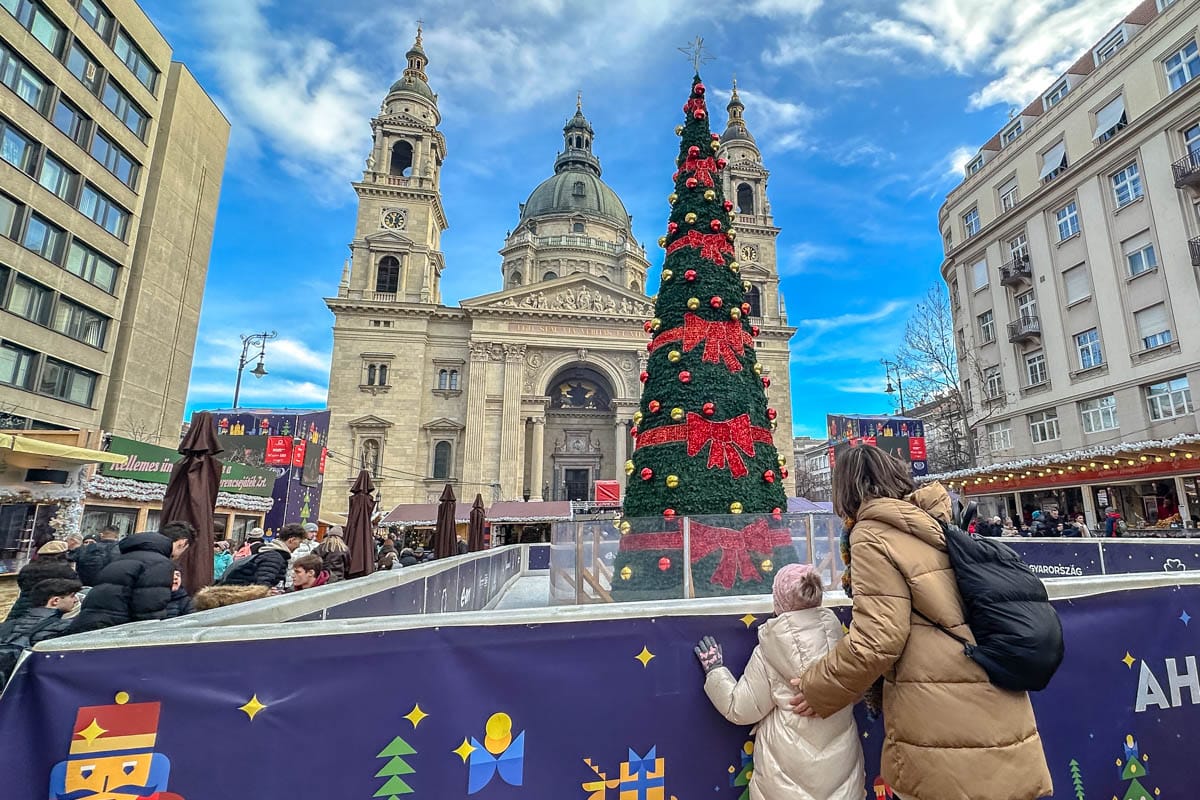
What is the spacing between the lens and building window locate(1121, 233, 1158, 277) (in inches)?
807

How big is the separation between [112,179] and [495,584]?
27452mm

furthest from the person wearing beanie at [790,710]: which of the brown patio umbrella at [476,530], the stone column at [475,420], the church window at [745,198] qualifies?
the church window at [745,198]

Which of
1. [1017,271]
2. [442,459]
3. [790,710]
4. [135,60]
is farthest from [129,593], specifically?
[135,60]

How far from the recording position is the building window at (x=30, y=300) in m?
21.0

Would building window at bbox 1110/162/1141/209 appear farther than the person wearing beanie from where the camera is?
Yes

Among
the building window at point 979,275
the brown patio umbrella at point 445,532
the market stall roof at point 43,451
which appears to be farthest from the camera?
the building window at point 979,275

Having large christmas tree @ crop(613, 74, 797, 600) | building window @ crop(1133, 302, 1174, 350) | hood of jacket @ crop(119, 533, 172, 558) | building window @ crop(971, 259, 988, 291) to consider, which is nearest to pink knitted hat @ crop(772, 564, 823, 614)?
hood of jacket @ crop(119, 533, 172, 558)

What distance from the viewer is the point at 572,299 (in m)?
39.5

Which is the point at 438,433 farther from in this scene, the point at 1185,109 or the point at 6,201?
the point at 1185,109

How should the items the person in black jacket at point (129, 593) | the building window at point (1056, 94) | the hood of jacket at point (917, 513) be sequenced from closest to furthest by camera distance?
the hood of jacket at point (917, 513) < the person in black jacket at point (129, 593) < the building window at point (1056, 94)

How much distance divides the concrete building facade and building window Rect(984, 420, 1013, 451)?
0.27ft

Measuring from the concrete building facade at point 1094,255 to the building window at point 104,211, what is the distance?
134 feet

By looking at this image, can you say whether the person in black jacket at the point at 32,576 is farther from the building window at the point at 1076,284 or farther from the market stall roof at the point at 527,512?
the building window at the point at 1076,284

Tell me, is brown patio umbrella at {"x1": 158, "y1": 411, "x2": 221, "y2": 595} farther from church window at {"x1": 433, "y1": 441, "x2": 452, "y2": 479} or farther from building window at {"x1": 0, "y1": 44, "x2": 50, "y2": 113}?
church window at {"x1": 433, "y1": 441, "x2": 452, "y2": 479}
